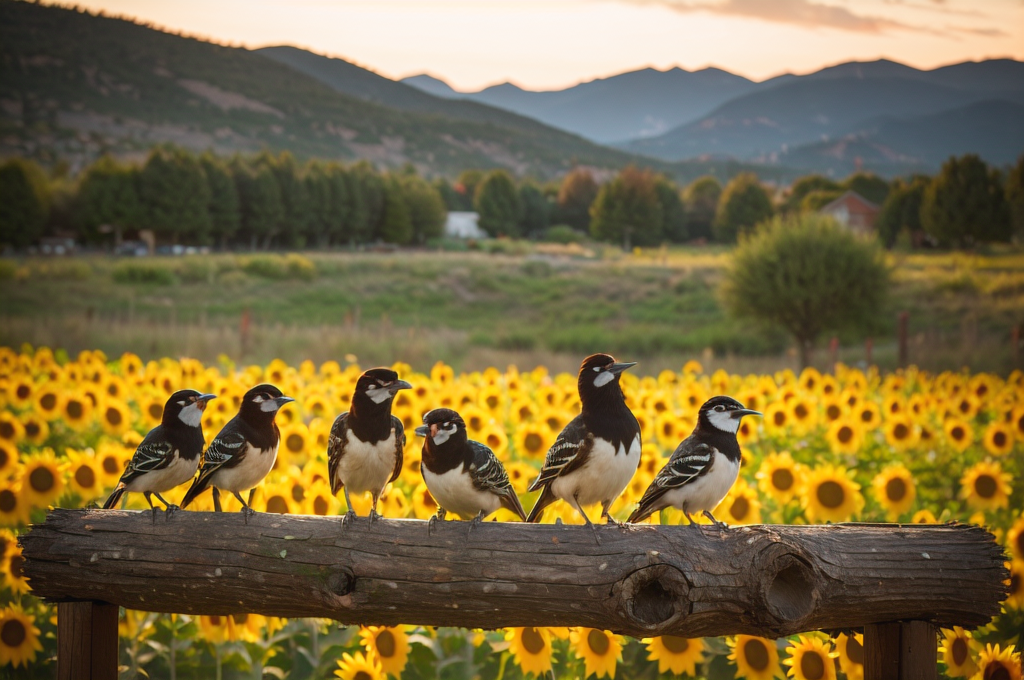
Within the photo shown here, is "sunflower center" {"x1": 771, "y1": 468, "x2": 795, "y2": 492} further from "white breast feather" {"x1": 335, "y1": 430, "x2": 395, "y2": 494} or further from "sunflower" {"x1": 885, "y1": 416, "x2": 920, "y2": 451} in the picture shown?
"white breast feather" {"x1": 335, "y1": 430, "x2": 395, "y2": 494}

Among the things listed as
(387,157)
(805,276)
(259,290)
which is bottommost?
(259,290)

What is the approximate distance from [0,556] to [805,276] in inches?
752

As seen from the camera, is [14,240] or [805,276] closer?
[805,276]

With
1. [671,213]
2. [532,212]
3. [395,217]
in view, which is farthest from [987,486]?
[532,212]

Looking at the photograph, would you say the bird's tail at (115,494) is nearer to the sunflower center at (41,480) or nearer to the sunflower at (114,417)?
the sunflower center at (41,480)

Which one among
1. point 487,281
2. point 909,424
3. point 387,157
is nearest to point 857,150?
point 387,157

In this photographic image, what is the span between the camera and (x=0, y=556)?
17.1ft

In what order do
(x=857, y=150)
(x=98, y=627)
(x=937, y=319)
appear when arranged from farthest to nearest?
(x=857, y=150) → (x=937, y=319) → (x=98, y=627)

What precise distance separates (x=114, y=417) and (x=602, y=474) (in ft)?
20.0

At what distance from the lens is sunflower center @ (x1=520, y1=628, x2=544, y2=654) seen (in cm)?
441

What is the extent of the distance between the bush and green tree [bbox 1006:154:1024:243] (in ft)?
105

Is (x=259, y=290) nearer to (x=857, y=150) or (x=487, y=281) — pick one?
(x=487, y=281)

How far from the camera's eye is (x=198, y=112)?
419 feet

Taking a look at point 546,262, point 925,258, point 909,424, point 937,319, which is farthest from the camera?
point 546,262
